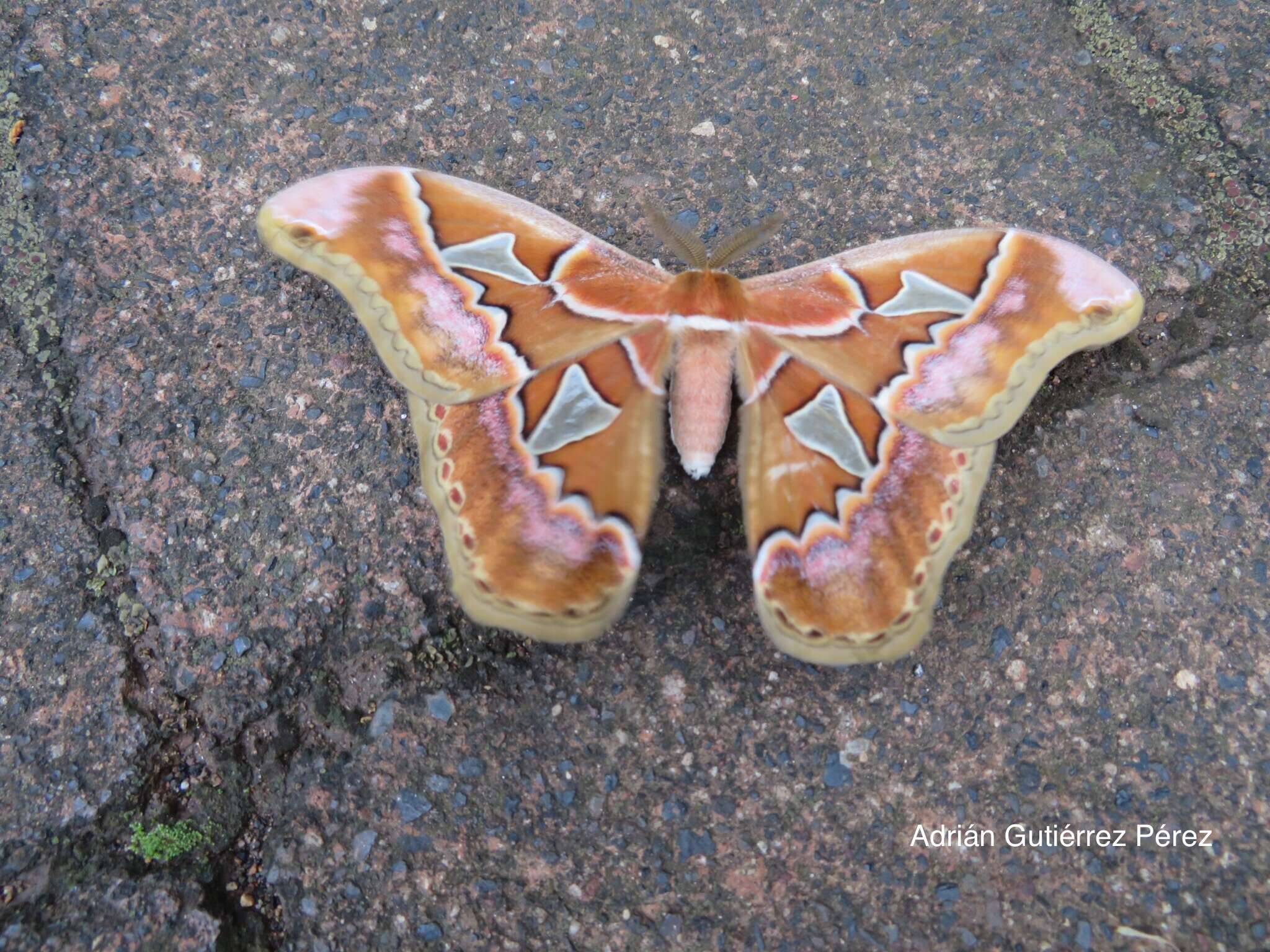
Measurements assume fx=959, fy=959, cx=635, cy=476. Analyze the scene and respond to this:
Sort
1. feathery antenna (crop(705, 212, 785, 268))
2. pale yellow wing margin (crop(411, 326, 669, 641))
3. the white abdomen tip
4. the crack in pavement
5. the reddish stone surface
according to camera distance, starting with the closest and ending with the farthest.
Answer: pale yellow wing margin (crop(411, 326, 669, 641)) < the reddish stone surface < the white abdomen tip < feathery antenna (crop(705, 212, 785, 268)) < the crack in pavement

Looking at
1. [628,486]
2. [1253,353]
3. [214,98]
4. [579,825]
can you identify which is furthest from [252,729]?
[1253,353]

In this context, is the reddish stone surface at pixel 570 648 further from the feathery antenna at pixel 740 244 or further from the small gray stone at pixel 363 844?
the feathery antenna at pixel 740 244

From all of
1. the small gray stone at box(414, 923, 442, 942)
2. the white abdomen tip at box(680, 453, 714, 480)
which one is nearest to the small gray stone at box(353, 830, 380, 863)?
the small gray stone at box(414, 923, 442, 942)

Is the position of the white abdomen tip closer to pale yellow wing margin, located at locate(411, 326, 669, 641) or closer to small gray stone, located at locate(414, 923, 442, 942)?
pale yellow wing margin, located at locate(411, 326, 669, 641)

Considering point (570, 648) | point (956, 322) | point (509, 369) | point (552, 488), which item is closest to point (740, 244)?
point (956, 322)

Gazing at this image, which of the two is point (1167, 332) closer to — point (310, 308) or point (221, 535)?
point (310, 308)

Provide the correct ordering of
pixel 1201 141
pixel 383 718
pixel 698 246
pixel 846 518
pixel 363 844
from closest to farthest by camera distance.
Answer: pixel 846 518
pixel 363 844
pixel 383 718
pixel 698 246
pixel 1201 141

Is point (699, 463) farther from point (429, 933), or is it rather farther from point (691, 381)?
point (429, 933)
